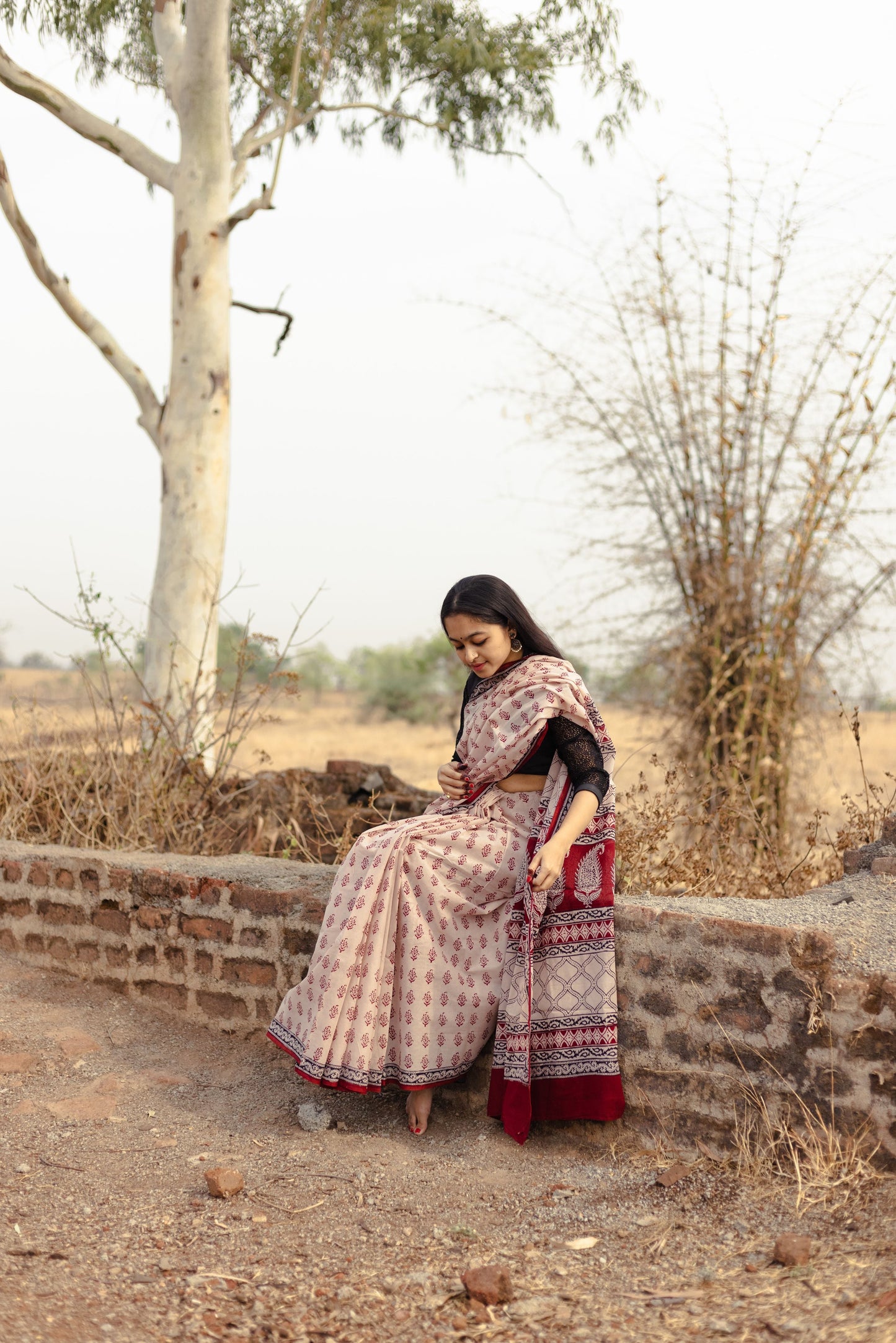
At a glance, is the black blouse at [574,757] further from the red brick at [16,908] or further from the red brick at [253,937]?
the red brick at [16,908]

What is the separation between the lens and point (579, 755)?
309 cm

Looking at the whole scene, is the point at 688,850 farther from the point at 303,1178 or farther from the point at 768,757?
the point at 768,757

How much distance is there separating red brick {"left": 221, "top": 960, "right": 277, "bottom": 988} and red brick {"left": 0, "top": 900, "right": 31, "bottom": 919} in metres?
1.11

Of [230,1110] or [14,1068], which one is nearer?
[230,1110]

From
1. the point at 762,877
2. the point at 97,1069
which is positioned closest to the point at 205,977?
the point at 97,1069

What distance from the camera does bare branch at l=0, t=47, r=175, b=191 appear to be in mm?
7383

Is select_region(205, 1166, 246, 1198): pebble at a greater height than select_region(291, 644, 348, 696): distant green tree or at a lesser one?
lesser

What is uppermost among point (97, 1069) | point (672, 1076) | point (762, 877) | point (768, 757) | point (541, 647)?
point (541, 647)

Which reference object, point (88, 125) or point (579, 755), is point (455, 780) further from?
point (88, 125)

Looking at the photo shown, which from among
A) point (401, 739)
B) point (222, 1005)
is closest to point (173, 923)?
point (222, 1005)

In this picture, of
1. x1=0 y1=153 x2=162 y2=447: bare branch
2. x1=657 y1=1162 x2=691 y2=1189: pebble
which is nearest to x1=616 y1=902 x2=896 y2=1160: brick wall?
x1=657 y1=1162 x2=691 y2=1189: pebble

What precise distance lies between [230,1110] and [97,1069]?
1.90 feet

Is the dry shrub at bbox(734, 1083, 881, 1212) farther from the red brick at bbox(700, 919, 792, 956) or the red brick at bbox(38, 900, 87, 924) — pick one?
the red brick at bbox(38, 900, 87, 924)

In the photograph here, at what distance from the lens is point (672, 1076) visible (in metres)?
2.90
